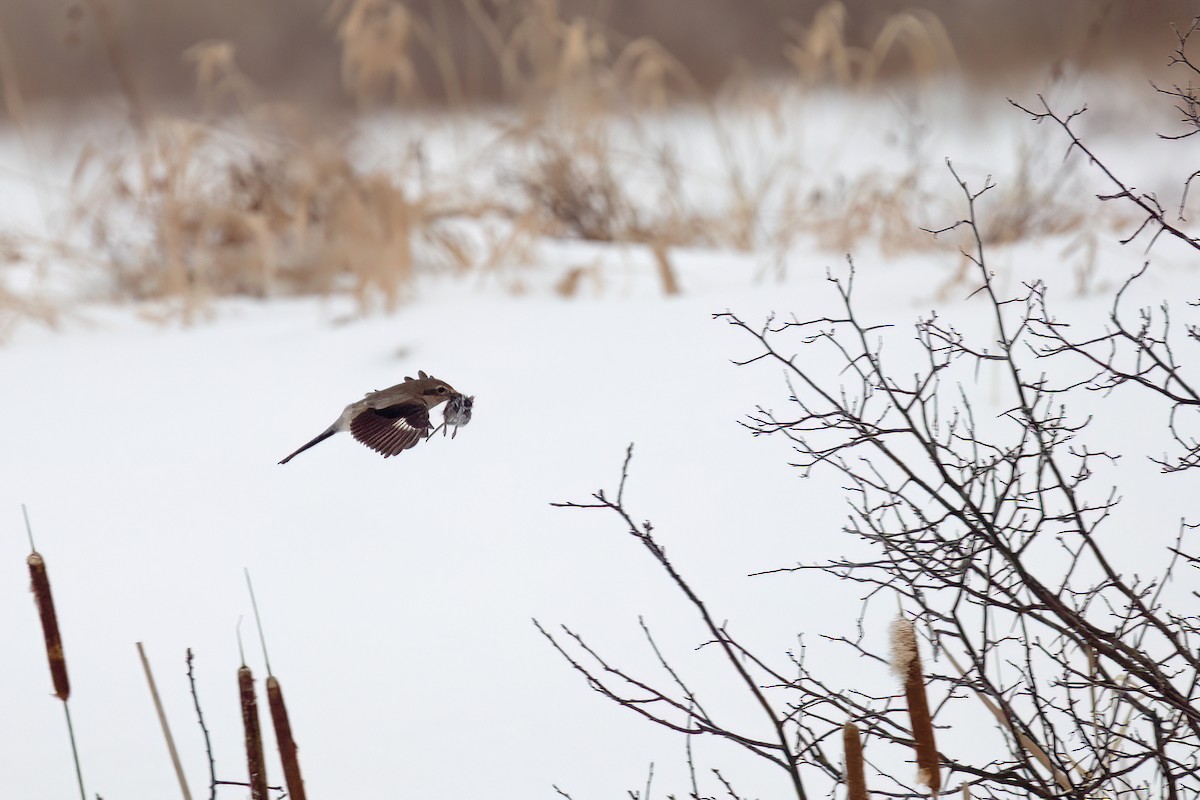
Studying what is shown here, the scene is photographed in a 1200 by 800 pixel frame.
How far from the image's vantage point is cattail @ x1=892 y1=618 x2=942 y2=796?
2.36 ft

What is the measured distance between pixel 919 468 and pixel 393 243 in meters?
1.09

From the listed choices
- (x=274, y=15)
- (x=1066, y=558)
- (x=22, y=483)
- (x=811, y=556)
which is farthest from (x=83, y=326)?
(x=274, y=15)

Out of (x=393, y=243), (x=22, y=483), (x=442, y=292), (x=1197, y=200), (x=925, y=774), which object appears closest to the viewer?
(x=925, y=774)

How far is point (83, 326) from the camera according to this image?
2520 millimetres

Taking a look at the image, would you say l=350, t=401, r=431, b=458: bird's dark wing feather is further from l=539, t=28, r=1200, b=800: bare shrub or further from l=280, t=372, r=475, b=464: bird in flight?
l=539, t=28, r=1200, b=800: bare shrub

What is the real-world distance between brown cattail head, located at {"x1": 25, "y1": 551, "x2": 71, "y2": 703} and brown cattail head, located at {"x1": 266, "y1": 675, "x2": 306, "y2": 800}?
162mm

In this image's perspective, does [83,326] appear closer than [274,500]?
No

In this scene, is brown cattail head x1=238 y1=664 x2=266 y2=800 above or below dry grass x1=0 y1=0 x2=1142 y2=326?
below

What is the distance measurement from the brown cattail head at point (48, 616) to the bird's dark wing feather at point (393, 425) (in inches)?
12.3

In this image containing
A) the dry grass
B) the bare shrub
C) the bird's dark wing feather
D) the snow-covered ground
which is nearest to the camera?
the bird's dark wing feather

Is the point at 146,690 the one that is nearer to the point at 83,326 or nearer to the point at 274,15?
the point at 83,326

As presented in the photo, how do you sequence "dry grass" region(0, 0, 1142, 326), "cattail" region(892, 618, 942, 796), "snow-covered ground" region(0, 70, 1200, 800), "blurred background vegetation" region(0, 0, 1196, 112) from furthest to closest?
"blurred background vegetation" region(0, 0, 1196, 112) < "dry grass" region(0, 0, 1142, 326) < "snow-covered ground" region(0, 70, 1200, 800) < "cattail" region(892, 618, 942, 796)

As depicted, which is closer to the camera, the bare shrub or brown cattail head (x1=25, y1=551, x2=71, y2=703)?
brown cattail head (x1=25, y1=551, x2=71, y2=703)

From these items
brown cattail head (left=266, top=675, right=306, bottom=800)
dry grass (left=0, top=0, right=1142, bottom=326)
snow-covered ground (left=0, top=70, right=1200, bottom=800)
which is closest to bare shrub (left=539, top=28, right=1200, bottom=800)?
snow-covered ground (left=0, top=70, right=1200, bottom=800)
